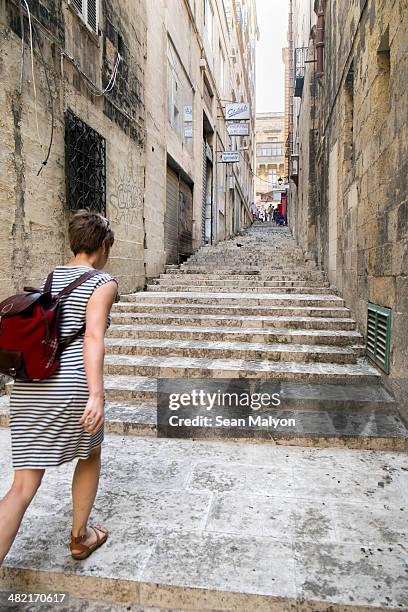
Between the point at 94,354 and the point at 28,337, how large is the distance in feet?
0.96

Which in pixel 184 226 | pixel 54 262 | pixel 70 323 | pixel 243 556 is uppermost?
pixel 184 226

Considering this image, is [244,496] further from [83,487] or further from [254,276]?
[254,276]

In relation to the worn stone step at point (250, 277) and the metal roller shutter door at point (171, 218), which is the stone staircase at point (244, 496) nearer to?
the worn stone step at point (250, 277)

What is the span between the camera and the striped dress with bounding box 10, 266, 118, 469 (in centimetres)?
206

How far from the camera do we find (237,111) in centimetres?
2102

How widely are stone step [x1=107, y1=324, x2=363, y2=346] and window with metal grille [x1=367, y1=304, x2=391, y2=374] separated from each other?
486 millimetres

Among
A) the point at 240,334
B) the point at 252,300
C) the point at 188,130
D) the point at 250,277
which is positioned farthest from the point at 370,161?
the point at 188,130

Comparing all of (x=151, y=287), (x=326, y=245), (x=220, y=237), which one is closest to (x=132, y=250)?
(x=151, y=287)

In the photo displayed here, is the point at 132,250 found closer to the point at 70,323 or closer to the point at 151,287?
the point at 151,287

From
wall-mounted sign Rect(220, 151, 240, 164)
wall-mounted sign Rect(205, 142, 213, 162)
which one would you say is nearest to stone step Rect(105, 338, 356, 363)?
wall-mounted sign Rect(205, 142, 213, 162)

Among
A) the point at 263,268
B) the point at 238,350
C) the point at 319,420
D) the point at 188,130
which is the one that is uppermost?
the point at 188,130

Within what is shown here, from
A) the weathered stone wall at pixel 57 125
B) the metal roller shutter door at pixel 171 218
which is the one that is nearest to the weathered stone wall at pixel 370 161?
the weathered stone wall at pixel 57 125

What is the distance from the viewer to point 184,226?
1486 cm

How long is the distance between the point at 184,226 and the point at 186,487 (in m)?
12.4
